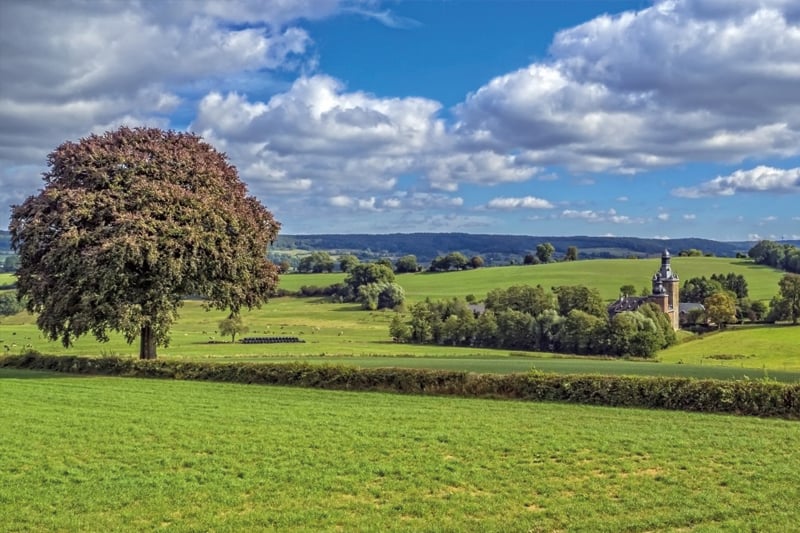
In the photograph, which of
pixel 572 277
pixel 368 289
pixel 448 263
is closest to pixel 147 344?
pixel 368 289

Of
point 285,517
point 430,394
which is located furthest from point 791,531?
point 430,394

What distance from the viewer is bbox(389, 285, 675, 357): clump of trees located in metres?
79.4

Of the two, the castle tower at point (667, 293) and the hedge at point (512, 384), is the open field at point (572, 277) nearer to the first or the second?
the castle tower at point (667, 293)

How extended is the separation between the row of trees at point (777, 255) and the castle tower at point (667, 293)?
48.1m

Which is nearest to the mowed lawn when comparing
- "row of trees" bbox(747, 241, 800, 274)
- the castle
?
the castle

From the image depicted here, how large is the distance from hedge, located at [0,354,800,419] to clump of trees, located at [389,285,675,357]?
2232 inches

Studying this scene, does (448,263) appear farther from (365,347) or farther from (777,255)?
(365,347)

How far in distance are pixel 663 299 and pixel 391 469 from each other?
113252mm

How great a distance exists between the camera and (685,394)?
853 inches

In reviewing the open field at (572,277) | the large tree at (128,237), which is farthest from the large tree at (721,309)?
the large tree at (128,237)

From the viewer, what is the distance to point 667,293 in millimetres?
121688

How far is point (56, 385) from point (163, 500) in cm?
1868

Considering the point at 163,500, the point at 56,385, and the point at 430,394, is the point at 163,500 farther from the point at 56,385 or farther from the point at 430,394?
the point at 56,385

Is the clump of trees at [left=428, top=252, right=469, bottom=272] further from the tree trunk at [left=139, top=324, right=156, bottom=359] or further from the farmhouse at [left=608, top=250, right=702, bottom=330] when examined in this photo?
the tree trunk at [left=139, top=324, right=156, bottom=359]
